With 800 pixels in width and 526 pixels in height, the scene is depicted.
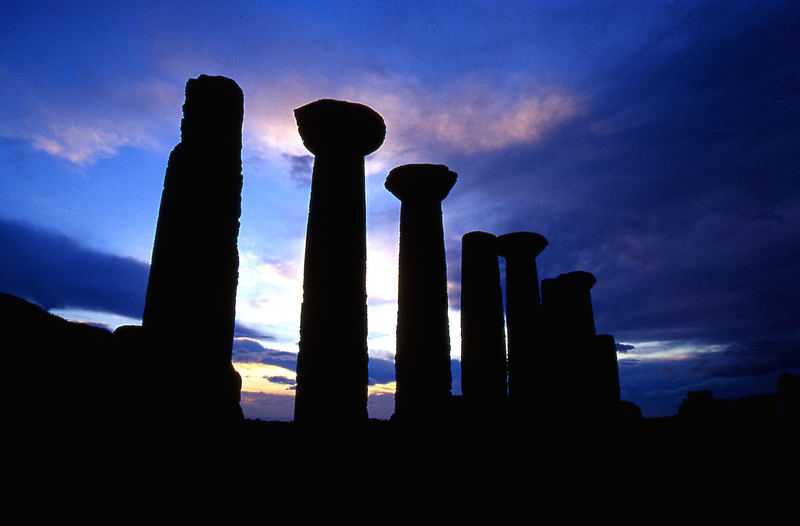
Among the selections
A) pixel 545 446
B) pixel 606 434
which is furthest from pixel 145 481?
pixel 606 434

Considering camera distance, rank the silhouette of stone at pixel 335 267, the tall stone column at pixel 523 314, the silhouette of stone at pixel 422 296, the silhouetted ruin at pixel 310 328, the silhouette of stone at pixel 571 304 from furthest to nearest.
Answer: the silhouette of stone at pixel 571 304, the tall stone column at pixel 523 314, the silhouette of stone at pixel 422 296, the silhouette of stone at pixel 335 267, the silhouetted ruin at pixel 310 328

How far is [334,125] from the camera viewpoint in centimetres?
1140

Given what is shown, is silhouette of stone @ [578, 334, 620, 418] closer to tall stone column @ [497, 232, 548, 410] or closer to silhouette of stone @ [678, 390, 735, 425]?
tall stone column @ [497, 232, 548, 410]

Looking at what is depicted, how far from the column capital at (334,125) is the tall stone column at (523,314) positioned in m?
11.1

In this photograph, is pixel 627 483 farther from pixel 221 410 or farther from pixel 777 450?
pixel 221 410

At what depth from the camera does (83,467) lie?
18.9 ft

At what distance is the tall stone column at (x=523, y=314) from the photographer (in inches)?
786

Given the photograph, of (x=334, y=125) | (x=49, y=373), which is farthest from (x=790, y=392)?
(x=49, y=373)

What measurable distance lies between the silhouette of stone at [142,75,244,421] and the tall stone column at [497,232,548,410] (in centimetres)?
1288

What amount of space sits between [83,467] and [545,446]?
849 centimetres

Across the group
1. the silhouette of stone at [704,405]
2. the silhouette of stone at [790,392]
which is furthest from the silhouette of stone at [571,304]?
the silhouette of stone at [790,392]

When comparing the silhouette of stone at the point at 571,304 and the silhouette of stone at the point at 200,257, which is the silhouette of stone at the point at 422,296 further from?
the silhouette of stone at the point at 571,304

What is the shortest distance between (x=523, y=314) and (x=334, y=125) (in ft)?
40.9

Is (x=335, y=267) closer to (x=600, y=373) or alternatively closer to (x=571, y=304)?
(x=571, y=304)
